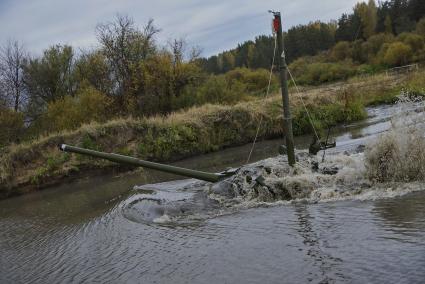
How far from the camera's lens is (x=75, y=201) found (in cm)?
1587

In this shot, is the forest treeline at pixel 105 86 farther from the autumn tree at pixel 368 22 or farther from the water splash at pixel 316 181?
the autumn tree at pixel 368 22

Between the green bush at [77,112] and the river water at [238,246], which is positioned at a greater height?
the green bush at [77,112]

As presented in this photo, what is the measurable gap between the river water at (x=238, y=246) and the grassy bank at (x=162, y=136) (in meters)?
9.09

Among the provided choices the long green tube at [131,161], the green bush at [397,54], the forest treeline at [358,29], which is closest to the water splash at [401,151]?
the long green tube at [131,161]

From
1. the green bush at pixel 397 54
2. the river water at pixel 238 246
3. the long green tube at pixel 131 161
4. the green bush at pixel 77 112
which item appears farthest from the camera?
the green bush at pixel 397 54

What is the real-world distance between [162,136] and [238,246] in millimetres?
17100

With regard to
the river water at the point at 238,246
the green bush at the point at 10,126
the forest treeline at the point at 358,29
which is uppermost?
the forest treeline at the point at 358,29

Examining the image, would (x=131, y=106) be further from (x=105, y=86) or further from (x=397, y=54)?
(x=397, y=54)

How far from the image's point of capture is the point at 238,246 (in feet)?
24.8

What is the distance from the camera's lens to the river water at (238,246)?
593 centimetres

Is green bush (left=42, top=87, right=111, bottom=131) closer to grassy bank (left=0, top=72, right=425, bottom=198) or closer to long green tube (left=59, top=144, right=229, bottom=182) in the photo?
grassy bank (left=0, top=72, right=425, bottom=198)

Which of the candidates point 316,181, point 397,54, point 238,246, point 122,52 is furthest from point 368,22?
point 238,246

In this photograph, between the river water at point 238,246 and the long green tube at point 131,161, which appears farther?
the long green tube at point 131,161

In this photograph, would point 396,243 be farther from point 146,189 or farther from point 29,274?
point 146,189
